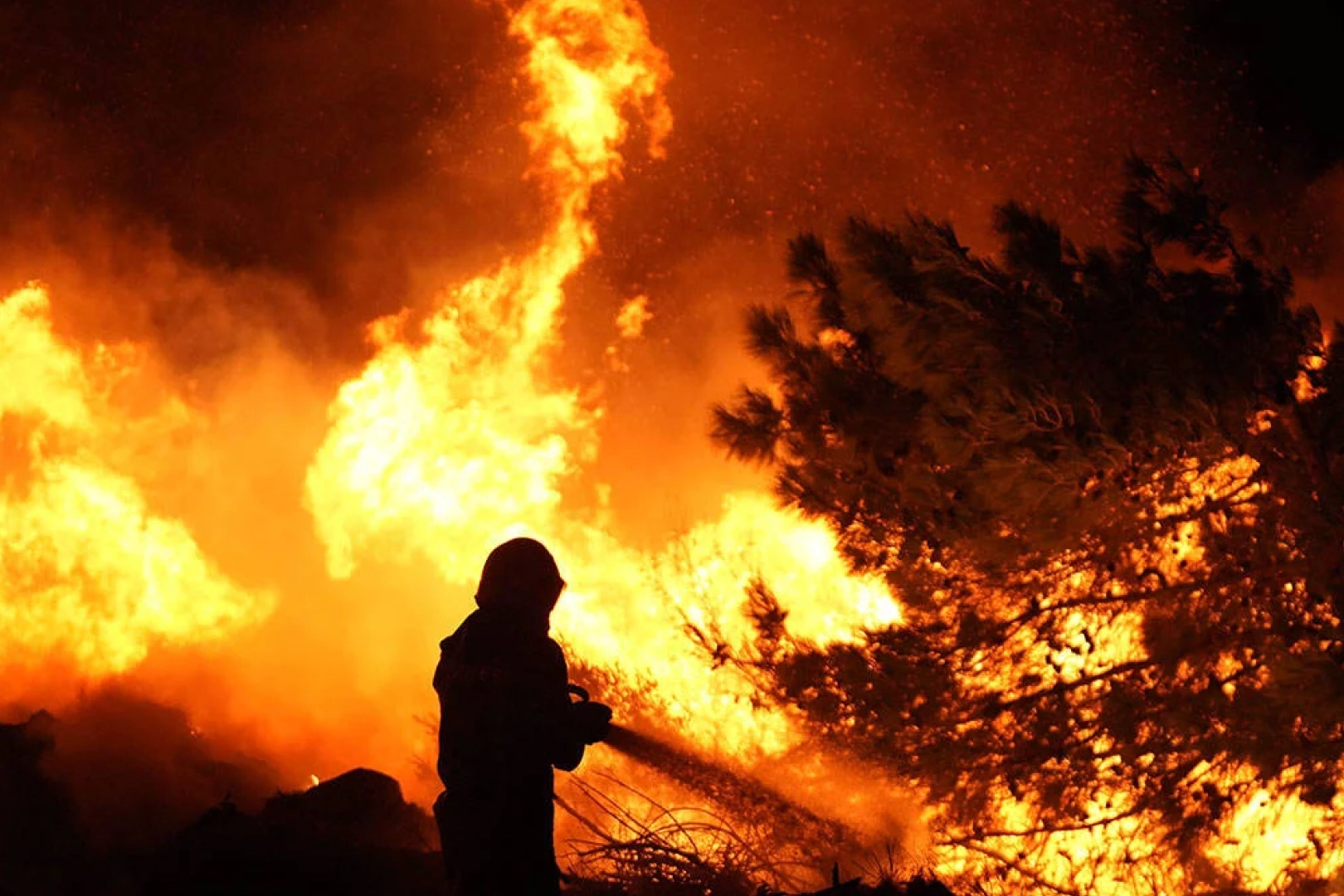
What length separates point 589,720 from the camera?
412cm

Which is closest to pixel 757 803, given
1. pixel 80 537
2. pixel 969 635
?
pixel 969 635

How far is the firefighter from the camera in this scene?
4.04 m

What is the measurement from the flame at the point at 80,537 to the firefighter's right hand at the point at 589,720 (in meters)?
10.6

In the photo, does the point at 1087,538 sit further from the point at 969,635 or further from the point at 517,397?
the point at 517,397

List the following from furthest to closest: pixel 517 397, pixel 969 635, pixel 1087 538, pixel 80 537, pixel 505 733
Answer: pixel 517 397 < pixel 80 537 < pixel 969 635 < pixel 1087 538 < pixel 505 733

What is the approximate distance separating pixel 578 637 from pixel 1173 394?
21.0ft

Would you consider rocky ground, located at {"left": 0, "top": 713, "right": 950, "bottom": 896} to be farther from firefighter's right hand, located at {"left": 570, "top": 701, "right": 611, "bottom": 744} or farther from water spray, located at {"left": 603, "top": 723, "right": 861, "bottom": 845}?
firefighter's right hand, located at {"left": 570, "top": 701, "right": 611, "bottom": 744}

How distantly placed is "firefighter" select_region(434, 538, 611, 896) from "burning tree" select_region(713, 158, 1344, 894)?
7.49 feet

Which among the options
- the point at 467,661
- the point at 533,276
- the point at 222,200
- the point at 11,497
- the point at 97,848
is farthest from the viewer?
the point at 222,200

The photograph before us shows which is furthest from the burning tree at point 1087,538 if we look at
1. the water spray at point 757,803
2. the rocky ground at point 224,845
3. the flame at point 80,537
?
the flame at point 80,537

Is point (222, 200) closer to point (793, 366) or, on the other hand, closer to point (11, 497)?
point (11, 497)

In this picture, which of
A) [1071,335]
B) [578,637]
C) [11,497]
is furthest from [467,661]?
[11,497]

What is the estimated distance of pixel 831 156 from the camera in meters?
12.4

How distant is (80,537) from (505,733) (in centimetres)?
1137
